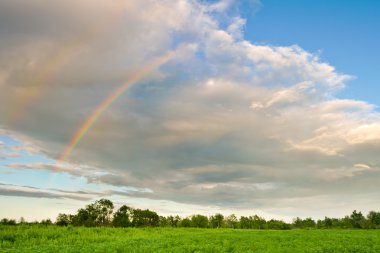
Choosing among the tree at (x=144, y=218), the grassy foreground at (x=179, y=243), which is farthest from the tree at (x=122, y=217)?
the grassy foreground at (x=179, y=243)

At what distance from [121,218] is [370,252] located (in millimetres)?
136745

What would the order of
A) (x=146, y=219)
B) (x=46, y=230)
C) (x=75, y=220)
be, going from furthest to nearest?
(x=146, y=219) < (x=75, y=220) < (x=46, y=230)

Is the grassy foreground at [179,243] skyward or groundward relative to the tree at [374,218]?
groundward

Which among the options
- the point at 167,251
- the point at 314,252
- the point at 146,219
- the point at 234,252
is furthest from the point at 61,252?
the point at 146,219

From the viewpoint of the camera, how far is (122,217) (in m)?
157

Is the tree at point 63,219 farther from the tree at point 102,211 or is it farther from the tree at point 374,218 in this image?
the tree at point 374,218

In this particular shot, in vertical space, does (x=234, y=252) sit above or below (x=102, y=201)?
below

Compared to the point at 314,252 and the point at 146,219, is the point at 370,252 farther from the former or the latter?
the point at 146,219

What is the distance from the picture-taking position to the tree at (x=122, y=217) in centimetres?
15412

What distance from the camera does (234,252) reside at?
30266 millimetres

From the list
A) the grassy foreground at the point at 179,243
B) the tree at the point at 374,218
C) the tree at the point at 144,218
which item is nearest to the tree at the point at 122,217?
the tree at the point at 144,218

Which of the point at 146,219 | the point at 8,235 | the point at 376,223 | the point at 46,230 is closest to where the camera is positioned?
the point at 8,235

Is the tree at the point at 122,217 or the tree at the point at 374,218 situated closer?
the tree at the point at 122,217

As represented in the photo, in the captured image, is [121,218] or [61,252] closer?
[61,252]
